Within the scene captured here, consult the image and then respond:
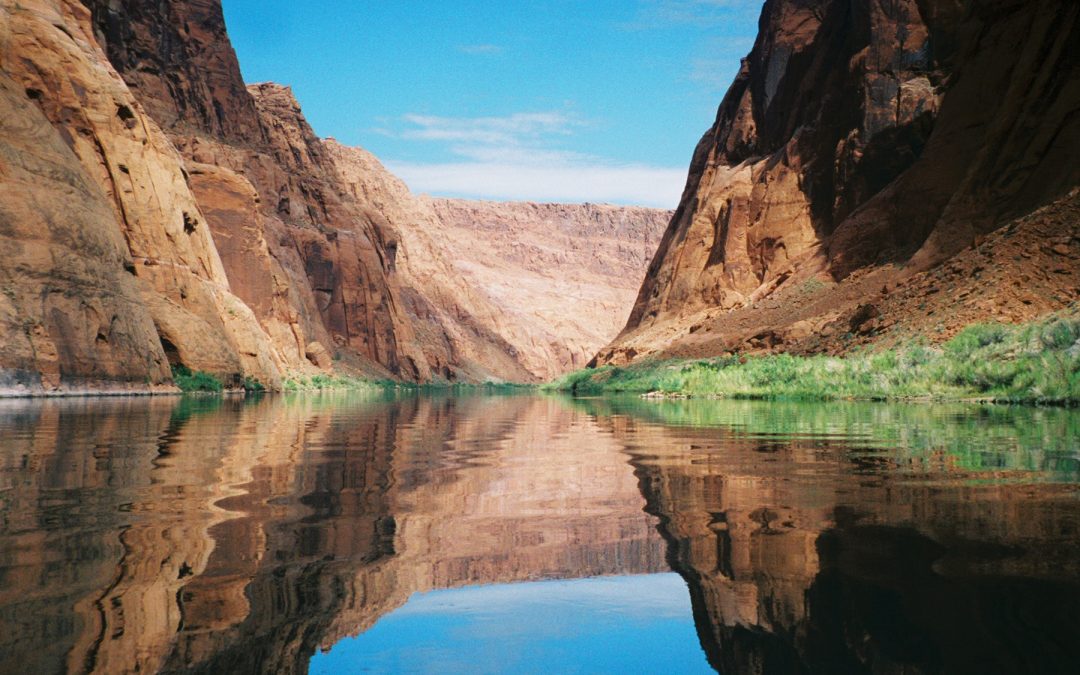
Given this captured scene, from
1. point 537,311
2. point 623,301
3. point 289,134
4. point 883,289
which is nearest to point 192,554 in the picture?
point 883,289

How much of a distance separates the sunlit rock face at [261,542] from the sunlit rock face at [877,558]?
1.38ft

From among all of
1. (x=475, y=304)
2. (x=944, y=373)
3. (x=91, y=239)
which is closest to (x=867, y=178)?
→ (x=944, y=373)

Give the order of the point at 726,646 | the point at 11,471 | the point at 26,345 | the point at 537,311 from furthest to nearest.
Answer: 1. the point at 537,311
2. the point at 26,345
3. the point at 11,471
4. the point at 726,646

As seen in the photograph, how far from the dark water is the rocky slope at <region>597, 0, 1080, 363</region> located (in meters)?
22.1

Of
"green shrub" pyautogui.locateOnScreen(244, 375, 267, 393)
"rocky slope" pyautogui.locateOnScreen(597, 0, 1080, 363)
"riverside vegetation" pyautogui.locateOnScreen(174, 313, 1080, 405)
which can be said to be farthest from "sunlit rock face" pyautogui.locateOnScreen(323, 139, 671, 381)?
"riverside vegetation" pyautogui.locateOnScreen(174, 313, 1080, 405)

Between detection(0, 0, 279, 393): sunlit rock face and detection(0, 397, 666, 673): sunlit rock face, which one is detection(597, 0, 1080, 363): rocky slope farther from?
detection(0, 0, 279, 393): sunlit rock face

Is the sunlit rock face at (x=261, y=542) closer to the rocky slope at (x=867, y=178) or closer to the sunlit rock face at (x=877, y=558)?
the sunlit rock face at (x=877, y=558)

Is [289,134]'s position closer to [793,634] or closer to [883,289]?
[883,289]

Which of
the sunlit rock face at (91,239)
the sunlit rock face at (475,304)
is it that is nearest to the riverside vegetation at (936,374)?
the sunlit rock face at (91,239)

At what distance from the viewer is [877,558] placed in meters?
3.78

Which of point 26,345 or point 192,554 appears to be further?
point 26,345

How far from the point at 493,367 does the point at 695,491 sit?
12962 cm

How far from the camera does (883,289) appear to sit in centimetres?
3594

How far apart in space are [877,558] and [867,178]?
5050 cm
